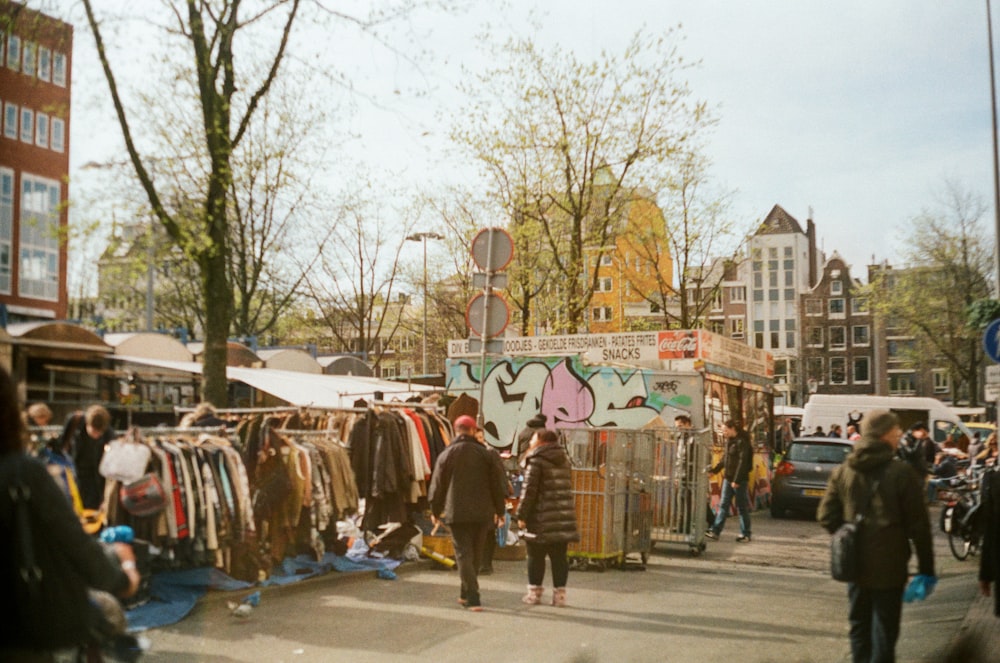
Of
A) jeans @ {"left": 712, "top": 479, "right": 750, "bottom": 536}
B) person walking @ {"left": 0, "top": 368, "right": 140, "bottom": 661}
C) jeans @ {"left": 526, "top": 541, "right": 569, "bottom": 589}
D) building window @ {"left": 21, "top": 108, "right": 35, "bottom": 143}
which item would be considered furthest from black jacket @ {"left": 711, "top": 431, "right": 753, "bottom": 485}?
building window @ {"left": 21, "top": 108, "right": 35, "bottom": 143}

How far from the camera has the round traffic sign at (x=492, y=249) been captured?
13141 millimetres

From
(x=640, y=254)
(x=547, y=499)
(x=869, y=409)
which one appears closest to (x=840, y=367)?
(x=869, y=409)

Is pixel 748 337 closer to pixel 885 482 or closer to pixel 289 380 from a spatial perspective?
pixel 289 380

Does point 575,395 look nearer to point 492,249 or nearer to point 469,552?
point 492,249

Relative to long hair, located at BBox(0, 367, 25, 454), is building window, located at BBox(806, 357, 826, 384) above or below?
above

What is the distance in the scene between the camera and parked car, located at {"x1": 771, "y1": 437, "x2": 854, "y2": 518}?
22219 millimetres

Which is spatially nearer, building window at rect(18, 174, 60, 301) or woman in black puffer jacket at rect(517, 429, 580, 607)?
woman in black puffer jacket at rect(517, 429, 580, 607)

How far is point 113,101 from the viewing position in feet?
50.6

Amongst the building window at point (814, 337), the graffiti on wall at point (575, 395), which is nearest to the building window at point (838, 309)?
the building window at point (814, 337)

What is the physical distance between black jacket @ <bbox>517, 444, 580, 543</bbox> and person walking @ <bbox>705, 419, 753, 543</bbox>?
7210 millimetres

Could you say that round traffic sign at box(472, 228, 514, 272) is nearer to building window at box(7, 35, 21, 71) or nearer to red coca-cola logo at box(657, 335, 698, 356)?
building window at box(7, 35, 21, 71)

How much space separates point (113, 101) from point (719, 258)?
26.0m

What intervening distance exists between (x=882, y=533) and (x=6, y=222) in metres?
44.1

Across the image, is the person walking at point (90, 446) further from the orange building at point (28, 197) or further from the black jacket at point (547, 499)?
the orange building at point (28, 197)
